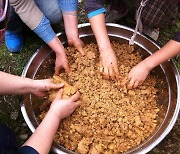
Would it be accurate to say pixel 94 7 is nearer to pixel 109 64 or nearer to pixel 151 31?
pixel 109 64

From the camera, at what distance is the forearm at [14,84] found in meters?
1.31

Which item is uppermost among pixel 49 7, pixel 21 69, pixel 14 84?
pixel 49 7

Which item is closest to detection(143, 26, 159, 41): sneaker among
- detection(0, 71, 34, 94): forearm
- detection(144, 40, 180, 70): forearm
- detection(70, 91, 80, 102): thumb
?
detection(144, 40, 180, 70): forearm

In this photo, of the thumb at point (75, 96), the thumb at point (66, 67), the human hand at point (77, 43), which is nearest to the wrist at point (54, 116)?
the thumb at point (75, 96)

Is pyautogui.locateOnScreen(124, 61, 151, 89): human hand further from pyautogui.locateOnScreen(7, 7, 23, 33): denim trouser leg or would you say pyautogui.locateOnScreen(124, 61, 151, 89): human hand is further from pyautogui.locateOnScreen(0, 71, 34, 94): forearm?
pyautogui.locateOnScreen(7, 7, 23, 33): denim trouser leg

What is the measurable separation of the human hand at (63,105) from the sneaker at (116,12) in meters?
0.68

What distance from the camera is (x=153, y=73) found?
64.2 inches

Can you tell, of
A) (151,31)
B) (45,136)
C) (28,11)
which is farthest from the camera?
(151,31)

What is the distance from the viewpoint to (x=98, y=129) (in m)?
1.44

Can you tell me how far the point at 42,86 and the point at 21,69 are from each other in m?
0.51

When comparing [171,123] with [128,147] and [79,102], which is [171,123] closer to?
[128,147]

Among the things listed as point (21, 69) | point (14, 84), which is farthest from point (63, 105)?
point (21, 69)

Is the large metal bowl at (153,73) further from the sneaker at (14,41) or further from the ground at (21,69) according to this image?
the sneaker at (14,41)

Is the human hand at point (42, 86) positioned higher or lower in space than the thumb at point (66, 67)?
higher
